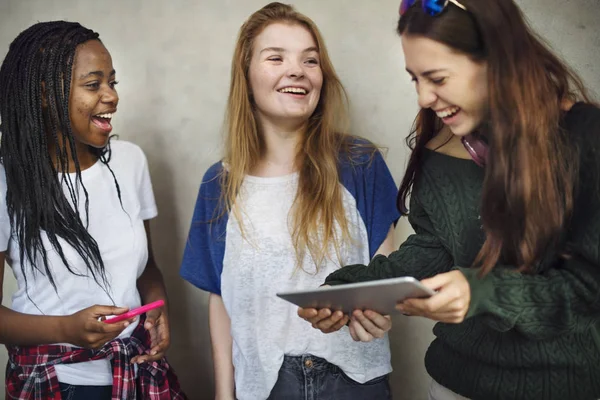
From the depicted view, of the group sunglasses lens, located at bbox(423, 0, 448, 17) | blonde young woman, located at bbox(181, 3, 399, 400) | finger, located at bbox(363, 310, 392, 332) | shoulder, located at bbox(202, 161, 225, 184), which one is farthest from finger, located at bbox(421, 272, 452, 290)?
shoulder, located at bbox(202, 161, 225, 184)

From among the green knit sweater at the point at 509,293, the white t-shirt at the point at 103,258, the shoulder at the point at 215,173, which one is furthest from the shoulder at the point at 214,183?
the green knit sweater at the point at 509,293

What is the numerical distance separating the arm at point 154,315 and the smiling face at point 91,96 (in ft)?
1.24

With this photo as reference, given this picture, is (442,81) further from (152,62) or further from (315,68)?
(152,62)

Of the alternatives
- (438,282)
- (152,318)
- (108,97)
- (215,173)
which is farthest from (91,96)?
(438,282)

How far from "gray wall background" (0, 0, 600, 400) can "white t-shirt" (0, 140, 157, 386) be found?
0.36 metres

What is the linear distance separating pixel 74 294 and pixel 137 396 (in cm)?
31

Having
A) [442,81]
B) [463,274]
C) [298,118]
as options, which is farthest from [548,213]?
[298,118]

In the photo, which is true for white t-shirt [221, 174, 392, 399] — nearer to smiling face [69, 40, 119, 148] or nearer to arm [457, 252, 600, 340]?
smiling face [69, 40, 119, 148]

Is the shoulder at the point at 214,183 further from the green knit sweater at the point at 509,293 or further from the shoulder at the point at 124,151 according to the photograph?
the green knit sweater at the point at 509,293

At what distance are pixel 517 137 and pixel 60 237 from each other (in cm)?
114

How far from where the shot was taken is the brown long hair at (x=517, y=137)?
116 cm

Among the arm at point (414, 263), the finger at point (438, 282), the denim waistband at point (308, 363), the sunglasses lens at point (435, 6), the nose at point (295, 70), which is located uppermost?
the sunglasses lens at point (435, 6)

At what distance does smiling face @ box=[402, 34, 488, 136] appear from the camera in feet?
3.95

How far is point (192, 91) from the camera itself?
7.43 feet
